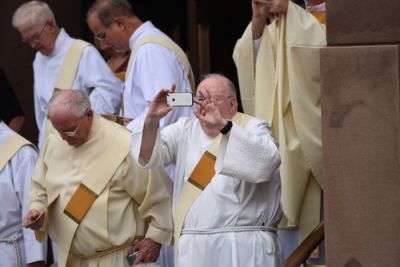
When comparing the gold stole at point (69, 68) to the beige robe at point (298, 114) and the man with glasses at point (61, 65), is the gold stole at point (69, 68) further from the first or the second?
the beige robe at point (298, 114)

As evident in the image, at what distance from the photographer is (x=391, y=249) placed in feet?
19.7

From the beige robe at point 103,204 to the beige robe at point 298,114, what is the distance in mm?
734

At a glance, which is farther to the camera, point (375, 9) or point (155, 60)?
point (155, 60)

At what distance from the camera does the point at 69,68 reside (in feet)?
29.9

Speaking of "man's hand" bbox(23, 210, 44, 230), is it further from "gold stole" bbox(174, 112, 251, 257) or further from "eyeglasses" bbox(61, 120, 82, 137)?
"gold stole" bbox(174, 112, 251, 257)

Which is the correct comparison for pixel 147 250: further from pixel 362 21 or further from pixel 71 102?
pixel 362 21

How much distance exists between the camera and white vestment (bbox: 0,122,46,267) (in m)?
8.45

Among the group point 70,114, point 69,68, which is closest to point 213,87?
point 70,114

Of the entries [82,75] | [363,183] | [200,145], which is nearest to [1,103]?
[82,75]

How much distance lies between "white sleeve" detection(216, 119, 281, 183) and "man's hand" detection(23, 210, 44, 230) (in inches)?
53.5

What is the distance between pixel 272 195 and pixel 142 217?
96 centimetres

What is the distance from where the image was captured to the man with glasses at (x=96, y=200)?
7590 millimetres

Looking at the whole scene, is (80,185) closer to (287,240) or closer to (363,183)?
(287,240)

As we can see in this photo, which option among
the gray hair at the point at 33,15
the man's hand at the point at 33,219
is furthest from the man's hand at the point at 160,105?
the gray hair at the point at 33,15
